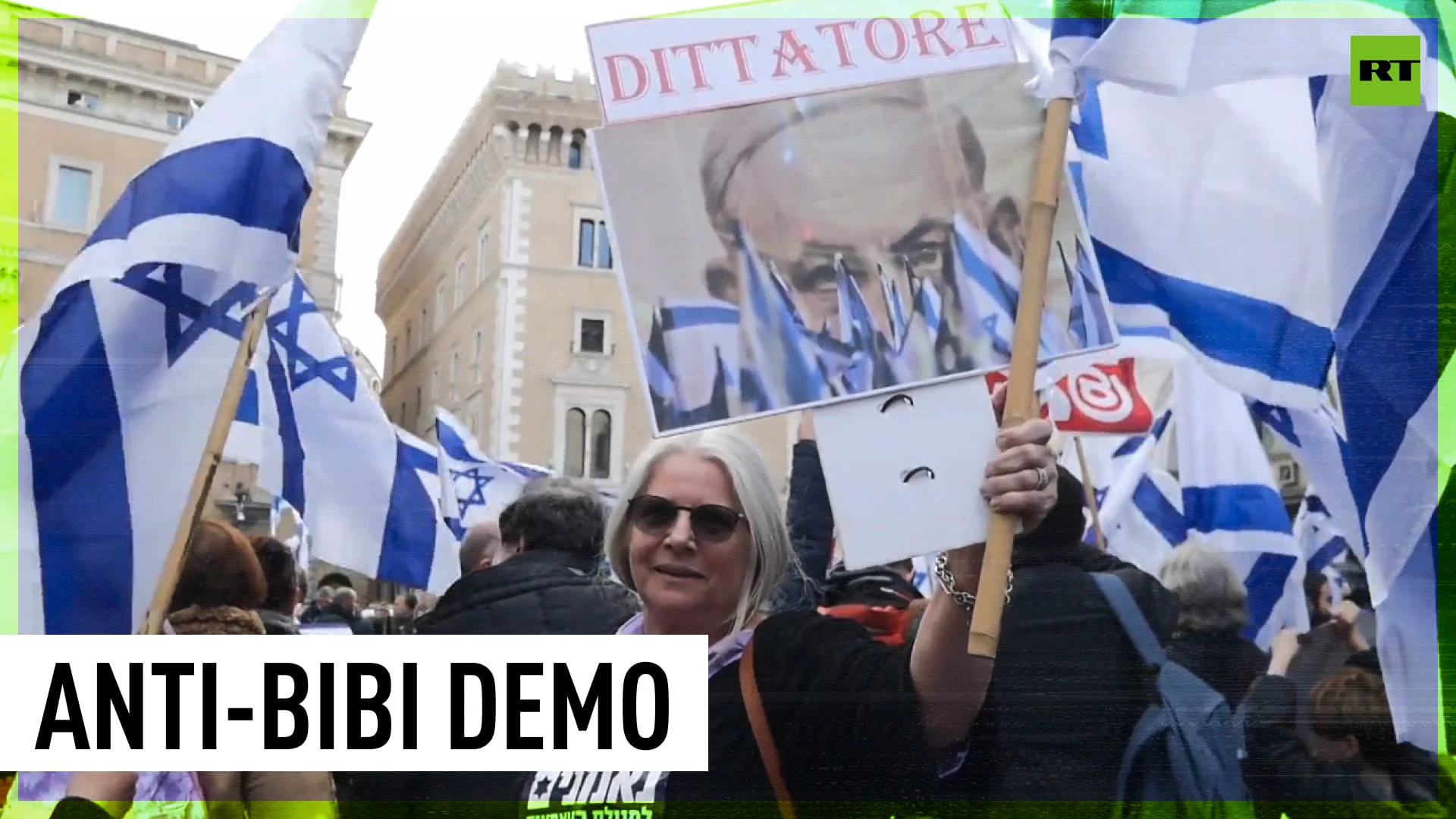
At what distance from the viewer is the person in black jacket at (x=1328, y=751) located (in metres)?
2.49

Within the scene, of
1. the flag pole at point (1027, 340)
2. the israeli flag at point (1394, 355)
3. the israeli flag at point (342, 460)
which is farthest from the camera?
the israeli flag at point (342, 460)

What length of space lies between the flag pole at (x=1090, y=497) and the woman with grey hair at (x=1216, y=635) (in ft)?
0.40

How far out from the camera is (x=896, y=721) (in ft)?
7.84

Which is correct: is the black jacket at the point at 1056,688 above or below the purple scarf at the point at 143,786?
above

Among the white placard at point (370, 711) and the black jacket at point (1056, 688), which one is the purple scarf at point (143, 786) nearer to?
the white placard at point (370, 711)

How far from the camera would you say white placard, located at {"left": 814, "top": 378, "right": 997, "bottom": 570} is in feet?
7.59

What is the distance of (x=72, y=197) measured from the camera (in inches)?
100

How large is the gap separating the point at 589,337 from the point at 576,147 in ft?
1.09

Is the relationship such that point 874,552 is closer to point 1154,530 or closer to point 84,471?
point 1154,530

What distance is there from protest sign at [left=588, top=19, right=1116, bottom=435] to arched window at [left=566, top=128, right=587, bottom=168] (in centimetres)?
4

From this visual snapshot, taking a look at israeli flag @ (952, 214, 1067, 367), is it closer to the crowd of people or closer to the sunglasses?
the crowd of people

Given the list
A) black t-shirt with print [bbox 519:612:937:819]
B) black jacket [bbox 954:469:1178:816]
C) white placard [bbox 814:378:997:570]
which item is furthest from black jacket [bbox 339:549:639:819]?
black jacket [bbox 954:469:1178:816]

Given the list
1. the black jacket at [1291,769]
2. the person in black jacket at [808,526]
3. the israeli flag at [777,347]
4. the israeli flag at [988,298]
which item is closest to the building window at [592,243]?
the israeli flag at [777,347]

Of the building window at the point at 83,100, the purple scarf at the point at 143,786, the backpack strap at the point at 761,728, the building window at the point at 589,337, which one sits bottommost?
the purple scarf at the point at 143,786
